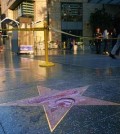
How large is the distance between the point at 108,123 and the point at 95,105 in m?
0.87

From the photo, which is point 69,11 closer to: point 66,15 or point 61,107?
point 66,15

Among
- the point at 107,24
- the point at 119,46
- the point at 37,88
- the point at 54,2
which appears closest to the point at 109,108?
the point at 37,88

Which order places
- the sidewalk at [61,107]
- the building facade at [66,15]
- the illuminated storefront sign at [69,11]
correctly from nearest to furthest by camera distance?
the sidewalk at [61,107]
the building facade at [66,15]
the illuminated storefront sign at [69,11]

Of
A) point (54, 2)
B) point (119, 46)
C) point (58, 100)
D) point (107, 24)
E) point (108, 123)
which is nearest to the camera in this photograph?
point (108, 123)

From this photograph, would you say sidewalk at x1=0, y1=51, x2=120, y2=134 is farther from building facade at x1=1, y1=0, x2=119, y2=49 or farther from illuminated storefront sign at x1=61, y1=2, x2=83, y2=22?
illuminated storefront sign at x1=61, y1=2, x2=83, y2=22

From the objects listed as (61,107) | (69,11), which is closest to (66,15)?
(69,11)

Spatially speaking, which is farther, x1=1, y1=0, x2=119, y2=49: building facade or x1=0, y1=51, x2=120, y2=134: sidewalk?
x1=1, y1=0, x2=119, y2=49: building facade

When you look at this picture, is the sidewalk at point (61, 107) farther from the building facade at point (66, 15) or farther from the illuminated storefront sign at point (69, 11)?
the illuminated storefront sign at point (69, 11)

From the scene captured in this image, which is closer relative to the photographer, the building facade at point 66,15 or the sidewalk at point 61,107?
the sidewalk at point 61,107

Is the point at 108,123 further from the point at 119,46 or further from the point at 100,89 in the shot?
the point at 119,46

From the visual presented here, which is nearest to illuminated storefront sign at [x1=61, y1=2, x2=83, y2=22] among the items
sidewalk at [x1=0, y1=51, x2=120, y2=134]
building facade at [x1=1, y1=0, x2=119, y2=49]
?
building facade at [x1=1, y1=0, x2=119, y2=49]

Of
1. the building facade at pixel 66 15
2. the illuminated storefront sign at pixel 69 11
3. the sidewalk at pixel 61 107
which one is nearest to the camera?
the sidewalk at pixel 61 107

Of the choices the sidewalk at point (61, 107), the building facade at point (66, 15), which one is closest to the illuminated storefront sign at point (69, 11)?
the building facade at point (66, 15)

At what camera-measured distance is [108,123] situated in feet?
12.6
